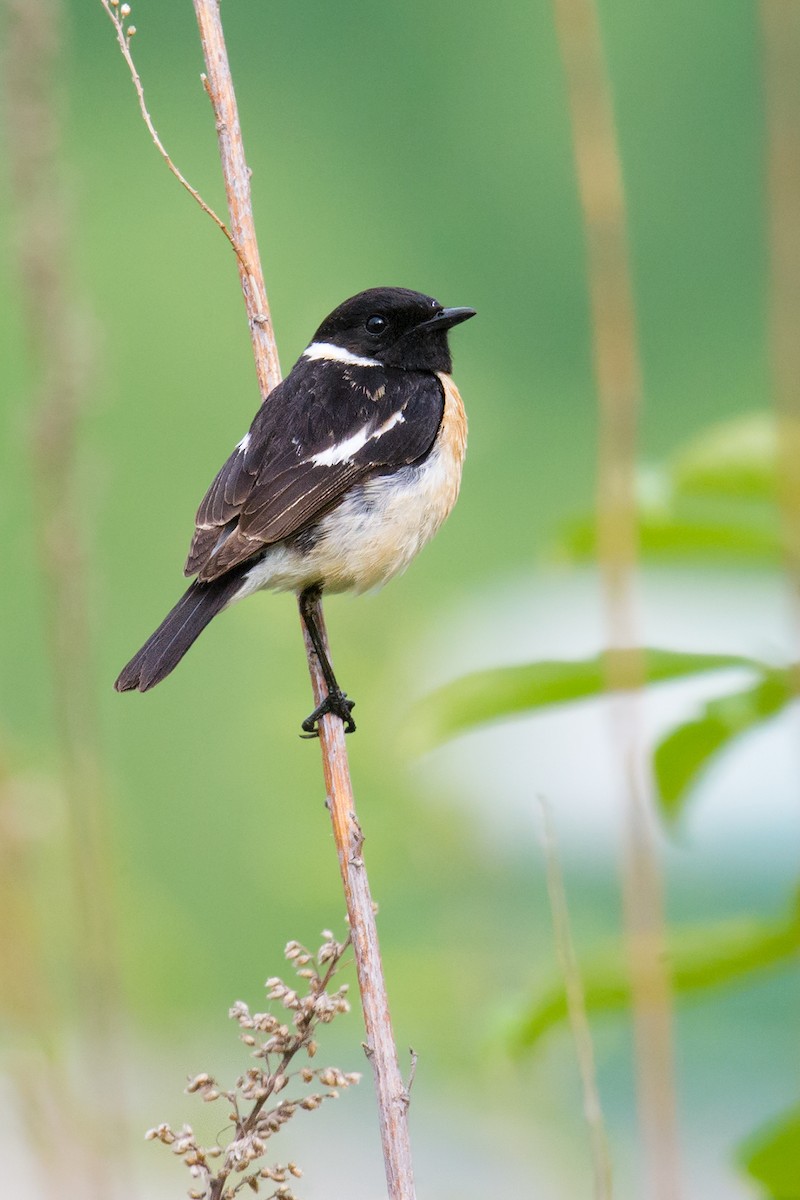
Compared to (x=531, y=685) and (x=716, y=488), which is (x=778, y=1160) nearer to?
(x=531, y=685)

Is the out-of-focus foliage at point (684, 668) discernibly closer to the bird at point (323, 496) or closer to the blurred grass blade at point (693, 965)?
the blurred grass blade at point (693, 965)

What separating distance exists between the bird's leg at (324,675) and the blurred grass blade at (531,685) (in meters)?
0.55

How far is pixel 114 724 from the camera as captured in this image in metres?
6.58

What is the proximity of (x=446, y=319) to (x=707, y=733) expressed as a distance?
163 centimetres

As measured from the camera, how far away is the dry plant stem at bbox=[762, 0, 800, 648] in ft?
4.02

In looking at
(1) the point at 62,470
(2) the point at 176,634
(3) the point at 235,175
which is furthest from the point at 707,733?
(3) the point at 235,175

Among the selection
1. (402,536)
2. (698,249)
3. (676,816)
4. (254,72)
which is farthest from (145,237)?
(676,816)

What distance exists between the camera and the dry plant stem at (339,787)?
1.58m

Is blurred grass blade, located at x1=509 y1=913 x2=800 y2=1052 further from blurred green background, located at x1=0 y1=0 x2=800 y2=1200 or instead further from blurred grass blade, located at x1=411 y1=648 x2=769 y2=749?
blurred green background, located at x1=0 y1=0 x2=800 y2=1200

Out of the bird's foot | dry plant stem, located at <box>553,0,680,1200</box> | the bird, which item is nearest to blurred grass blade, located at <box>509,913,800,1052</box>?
dry plant stem, located at <box>553,0,680,1200</box>

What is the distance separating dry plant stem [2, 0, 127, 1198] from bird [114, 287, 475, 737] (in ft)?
2.70

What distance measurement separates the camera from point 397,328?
315cm

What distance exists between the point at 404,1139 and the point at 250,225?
134 cm

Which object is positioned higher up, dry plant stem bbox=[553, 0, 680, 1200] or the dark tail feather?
the dark tail feather
